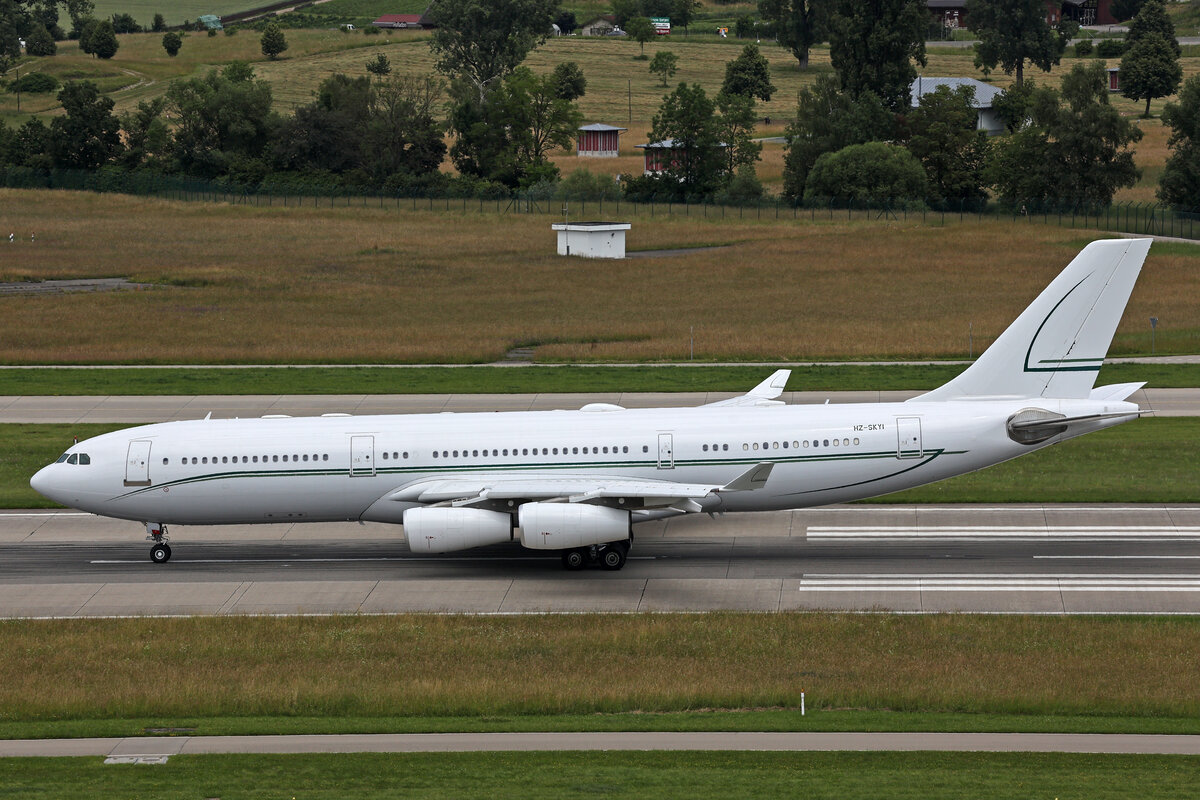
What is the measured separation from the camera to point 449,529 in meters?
36.2

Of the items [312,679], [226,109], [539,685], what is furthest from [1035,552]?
[226,109]

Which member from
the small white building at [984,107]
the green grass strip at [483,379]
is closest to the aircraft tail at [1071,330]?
the green grass strip at [483,379]

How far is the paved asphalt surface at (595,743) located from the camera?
2477 cm

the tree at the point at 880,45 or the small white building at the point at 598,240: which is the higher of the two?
the tree at the point at 880,45

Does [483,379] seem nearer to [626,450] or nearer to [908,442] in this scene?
[626,450]

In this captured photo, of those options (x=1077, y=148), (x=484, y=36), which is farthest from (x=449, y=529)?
(x=484, y=36)

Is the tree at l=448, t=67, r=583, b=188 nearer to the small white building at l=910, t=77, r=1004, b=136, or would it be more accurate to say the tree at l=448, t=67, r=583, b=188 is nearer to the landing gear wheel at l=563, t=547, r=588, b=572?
the small white building at l=910, t=77, r=1004, b=136

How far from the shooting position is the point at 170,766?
80.1ft

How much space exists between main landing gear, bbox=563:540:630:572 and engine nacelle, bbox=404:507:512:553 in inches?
97.8

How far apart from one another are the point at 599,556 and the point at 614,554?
0.41m

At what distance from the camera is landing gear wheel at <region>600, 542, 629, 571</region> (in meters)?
38.0

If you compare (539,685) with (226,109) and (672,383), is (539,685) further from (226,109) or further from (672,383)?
(226,109)

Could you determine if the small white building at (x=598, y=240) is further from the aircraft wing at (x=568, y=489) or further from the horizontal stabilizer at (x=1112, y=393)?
the horizontal stabilizer at (x=1112, y=393)

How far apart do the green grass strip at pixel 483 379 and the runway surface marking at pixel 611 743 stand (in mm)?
33316
